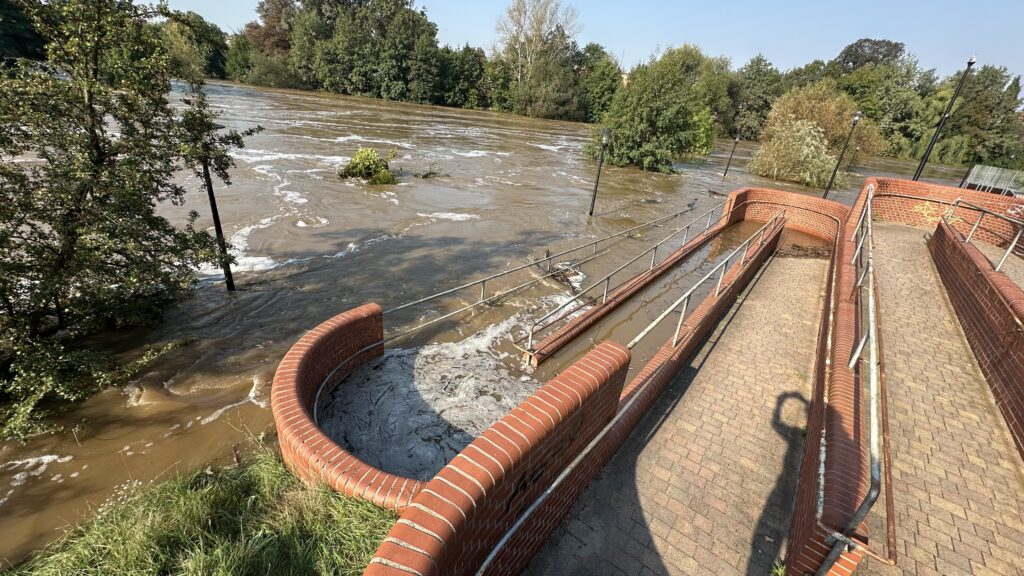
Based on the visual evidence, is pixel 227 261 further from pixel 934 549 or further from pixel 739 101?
pixel 739 101

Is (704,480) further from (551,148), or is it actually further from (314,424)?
(551,148)

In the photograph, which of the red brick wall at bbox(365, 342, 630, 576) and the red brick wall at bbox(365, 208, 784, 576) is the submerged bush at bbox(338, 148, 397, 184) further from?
the red brick wall at bbox(365, 342, 630, 576)

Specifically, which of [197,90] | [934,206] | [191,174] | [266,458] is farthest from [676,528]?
[191,174]

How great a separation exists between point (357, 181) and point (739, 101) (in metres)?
66.7

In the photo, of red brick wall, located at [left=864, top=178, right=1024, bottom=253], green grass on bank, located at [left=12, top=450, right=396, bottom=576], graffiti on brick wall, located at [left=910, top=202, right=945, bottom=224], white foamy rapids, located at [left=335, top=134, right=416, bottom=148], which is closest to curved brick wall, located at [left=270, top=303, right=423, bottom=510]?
green grass on bank, located at [left=12, top=450, right=396, bottom=576]

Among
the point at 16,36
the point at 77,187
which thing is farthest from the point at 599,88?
the point at 77,187

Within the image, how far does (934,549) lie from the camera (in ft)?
10.5

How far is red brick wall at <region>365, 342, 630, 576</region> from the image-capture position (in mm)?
2016

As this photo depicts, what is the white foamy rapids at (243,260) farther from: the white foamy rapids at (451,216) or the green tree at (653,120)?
the green tree at (653,120)

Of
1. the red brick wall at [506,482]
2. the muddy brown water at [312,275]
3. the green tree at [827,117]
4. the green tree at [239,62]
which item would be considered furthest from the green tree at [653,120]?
the green tree at [239,62]

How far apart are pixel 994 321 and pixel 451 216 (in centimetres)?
1465

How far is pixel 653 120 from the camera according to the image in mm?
28516

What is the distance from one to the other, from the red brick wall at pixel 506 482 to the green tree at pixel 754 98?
7049 centimetres

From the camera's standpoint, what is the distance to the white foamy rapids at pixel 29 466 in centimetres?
512
